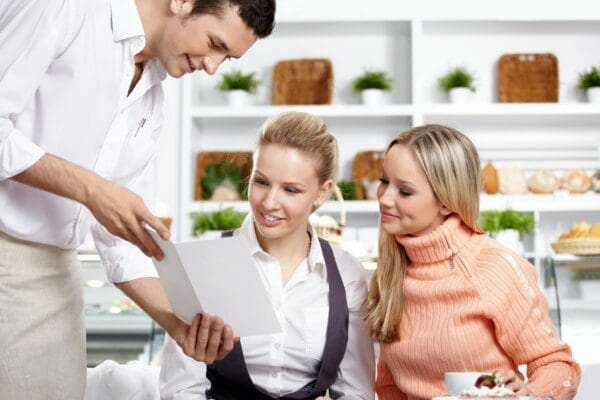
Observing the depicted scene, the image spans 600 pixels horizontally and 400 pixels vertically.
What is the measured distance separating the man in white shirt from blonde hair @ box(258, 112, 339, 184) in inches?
10.8

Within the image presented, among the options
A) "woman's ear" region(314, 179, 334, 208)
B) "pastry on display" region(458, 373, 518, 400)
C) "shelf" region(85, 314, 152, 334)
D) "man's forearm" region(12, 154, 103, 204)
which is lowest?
A: "shelf" region(85, 314, 152, 334)

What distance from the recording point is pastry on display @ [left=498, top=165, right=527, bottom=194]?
16.6 ft

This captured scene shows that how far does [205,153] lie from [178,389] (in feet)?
11.8

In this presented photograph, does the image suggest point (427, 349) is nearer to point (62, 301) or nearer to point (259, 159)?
point (259, 159)

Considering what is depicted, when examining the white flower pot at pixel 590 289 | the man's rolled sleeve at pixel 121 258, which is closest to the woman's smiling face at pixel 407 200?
the man's rolled sleeve at pixel 121 258

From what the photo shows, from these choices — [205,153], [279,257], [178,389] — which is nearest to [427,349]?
[279,257]

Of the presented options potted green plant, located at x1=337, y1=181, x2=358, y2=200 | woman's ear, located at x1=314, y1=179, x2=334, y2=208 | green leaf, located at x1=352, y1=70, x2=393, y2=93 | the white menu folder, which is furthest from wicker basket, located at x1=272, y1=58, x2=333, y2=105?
the white menu folder

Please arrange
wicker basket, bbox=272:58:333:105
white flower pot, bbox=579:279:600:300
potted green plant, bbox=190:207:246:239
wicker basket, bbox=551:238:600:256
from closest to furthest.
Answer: white flower pot, bbox=579:279:600:300 < wicker basket, bbox=551:238:600:256 < potted green plant, bbox=190:207:246:239 < wicker basket, bbox=272:58:333:105

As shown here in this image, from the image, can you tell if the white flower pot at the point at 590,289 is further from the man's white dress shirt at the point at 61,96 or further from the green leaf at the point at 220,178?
the green leaf at the point at 220,178

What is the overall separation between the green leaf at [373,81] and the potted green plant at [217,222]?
103 centimetres

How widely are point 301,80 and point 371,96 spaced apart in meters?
0.47

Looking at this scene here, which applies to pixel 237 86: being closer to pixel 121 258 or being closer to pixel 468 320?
pixel 121 258

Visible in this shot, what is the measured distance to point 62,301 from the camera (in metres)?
1.58

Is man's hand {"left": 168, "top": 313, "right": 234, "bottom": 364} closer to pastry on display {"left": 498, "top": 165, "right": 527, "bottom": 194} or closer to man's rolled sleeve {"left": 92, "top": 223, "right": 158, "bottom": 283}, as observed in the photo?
man's rolled sleeve {"left": 92, "top": 223, "right": 158, "bottom": 283}
